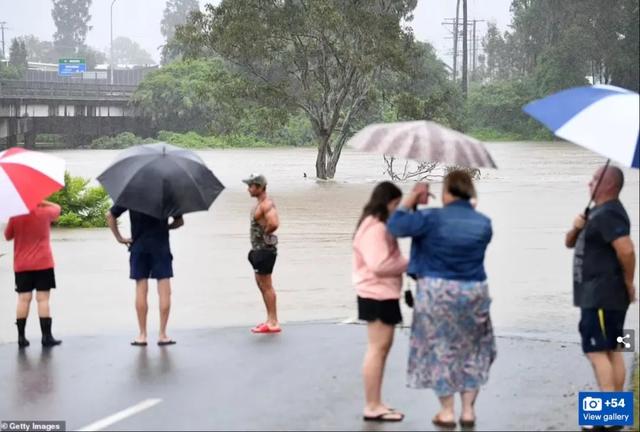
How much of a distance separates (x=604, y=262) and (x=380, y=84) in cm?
3836

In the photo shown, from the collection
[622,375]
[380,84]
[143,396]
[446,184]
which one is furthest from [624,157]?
[380,84]

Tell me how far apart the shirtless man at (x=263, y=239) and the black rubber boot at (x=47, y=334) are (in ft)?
5.92

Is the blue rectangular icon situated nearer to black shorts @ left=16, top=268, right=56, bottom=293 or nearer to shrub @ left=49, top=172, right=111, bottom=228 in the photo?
black shorts @ left=16, top=268, right=56, bottom=293

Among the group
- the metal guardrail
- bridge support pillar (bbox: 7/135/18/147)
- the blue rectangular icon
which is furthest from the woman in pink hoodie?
the metal guardrail

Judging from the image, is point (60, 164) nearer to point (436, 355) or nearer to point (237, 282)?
point (436, 355)

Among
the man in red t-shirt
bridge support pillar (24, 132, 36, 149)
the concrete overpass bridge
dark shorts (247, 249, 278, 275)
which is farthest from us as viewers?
bridge support pillar (24, 132, 36, 149)

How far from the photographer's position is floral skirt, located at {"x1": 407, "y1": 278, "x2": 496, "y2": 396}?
724 cm

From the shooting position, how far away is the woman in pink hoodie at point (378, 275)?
7.63 metres

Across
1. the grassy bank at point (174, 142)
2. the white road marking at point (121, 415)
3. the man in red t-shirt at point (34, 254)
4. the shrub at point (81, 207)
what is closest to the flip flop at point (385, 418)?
the white road marking at point (121, 415)

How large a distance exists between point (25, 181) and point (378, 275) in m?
3.70

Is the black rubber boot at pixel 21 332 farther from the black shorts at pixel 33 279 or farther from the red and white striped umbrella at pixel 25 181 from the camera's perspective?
the red and white striped umbrella at pixel 25 181

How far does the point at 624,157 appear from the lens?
7.06 meters

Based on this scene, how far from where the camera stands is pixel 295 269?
56.5 feet

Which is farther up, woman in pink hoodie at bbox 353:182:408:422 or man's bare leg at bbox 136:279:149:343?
woman in pink hoodie at bbox 353:182:408:422
